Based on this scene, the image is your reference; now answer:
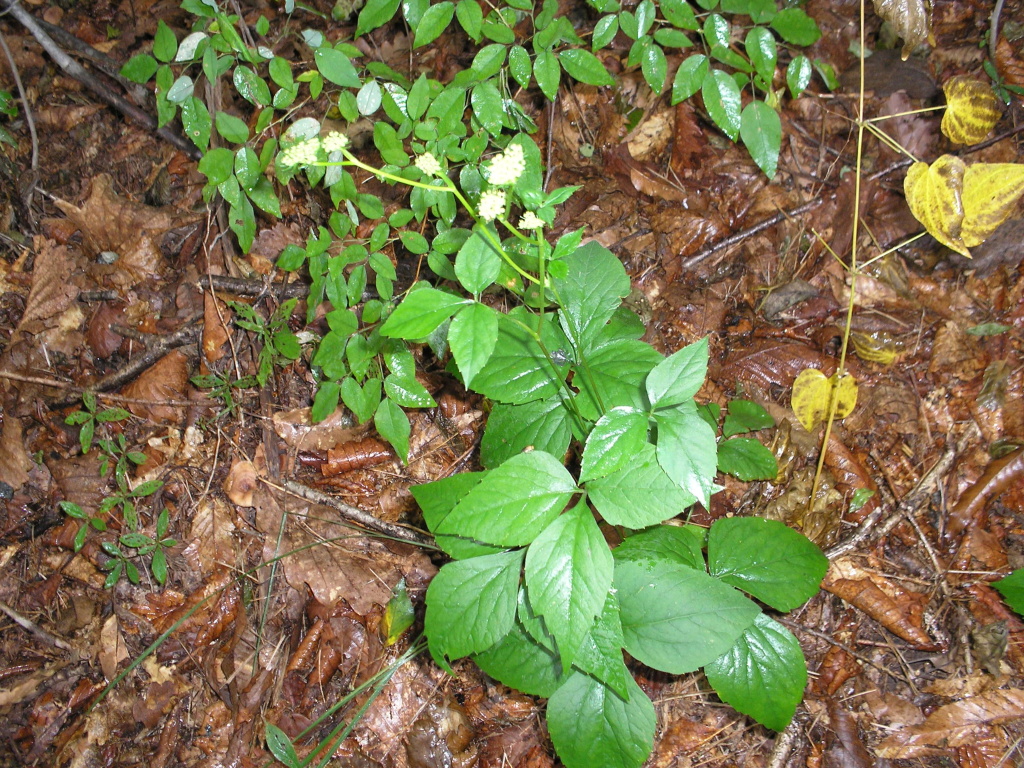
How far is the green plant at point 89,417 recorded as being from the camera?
2.64 meters

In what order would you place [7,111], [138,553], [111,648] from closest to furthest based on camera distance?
[111,648] < [138,553] < [7,111]

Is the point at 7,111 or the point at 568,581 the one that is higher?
the point at 568,581

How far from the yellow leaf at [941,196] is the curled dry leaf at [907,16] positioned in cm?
43

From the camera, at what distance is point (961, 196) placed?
2.10 m

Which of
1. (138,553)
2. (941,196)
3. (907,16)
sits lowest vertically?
(138,553)

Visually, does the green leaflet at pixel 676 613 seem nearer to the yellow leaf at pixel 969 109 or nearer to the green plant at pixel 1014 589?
the green plant at pixel 1014 589

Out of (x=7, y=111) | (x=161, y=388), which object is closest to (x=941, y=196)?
(x=161, y=388)

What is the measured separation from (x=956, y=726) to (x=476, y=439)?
196 centimetres

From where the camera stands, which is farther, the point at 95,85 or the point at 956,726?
the point at 95,85

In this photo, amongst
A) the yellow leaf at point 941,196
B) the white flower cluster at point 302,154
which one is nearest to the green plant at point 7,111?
the white flower cluster at point 302,154

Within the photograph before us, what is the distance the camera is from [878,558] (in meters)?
2.27

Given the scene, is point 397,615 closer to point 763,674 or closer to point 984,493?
point 763,674

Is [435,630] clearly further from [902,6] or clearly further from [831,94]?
[831,94]

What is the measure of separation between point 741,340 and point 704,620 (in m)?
1.53
